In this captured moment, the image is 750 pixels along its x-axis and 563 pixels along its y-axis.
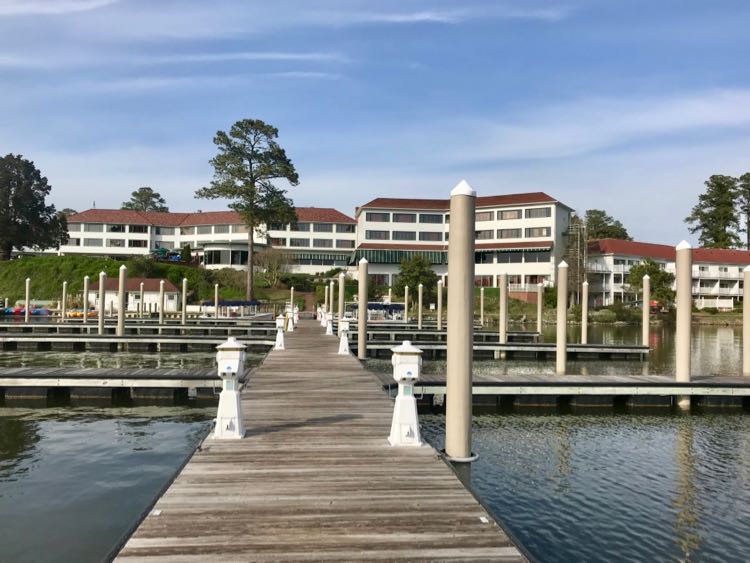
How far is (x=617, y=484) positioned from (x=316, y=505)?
596 cm

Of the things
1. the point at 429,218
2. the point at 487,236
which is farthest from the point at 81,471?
the point at 429,218

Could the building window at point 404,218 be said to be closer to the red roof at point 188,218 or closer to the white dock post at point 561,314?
the red roof at point 188,218

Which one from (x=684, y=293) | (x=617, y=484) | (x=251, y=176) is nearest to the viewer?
(x=617, y=484)

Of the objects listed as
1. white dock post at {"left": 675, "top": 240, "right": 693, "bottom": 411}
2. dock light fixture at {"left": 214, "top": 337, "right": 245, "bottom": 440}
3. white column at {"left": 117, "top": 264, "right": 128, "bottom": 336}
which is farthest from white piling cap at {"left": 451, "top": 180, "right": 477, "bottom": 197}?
white column at {"left": 117, "top": 264, "right": 128, "bottom": 336}

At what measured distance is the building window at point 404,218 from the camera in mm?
78750

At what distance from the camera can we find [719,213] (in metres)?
88.5

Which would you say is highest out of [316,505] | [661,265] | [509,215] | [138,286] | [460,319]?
[509,215]

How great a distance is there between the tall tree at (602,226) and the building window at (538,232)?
22703 mm

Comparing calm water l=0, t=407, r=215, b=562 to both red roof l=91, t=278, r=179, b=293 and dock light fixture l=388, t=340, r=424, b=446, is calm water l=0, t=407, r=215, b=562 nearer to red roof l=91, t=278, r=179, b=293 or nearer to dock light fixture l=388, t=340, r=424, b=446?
dock light fixture l=388, t=340, r=424, b=446

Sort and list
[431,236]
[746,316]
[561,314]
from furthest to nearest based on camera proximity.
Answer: [431,236]
[561,314]
[746,316]

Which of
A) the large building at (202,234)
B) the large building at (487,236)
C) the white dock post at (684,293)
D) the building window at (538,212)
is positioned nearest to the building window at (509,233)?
the large building at (487,236)

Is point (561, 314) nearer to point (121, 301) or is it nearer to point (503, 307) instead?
point (503, 307)

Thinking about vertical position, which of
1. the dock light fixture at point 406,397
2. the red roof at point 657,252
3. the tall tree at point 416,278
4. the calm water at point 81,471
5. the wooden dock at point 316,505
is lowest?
the calm water at point 81,471

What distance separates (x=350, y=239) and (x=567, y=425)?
7120 centimetres
